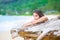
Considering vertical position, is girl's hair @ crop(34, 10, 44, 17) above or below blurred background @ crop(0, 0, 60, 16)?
below

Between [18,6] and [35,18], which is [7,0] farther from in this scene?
[35,18]

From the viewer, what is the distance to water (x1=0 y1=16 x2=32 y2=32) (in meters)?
1.51

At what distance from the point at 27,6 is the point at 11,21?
0.73ft

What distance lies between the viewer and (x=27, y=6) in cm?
154

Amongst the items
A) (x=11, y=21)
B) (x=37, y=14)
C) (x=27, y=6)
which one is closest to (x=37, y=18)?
(x=37, y=14)

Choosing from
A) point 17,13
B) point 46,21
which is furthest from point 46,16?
point 17,13

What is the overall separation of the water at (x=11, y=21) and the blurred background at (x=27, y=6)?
1.7 inches

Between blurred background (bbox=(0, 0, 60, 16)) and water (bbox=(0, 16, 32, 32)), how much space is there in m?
0.04

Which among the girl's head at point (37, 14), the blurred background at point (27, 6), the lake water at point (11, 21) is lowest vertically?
the lake water at point (11, 21)

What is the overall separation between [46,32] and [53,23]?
116mm

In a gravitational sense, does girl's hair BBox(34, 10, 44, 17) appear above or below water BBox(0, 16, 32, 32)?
above

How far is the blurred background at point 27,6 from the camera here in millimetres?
1512

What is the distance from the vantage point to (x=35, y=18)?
1.53 meters

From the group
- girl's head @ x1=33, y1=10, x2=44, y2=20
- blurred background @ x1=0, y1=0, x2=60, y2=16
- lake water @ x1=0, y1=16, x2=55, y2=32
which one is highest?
blurred background @ x1=0, y1=0, x2=60, y2=16
